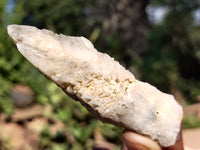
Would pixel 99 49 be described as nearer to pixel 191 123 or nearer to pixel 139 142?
pixel 191 123

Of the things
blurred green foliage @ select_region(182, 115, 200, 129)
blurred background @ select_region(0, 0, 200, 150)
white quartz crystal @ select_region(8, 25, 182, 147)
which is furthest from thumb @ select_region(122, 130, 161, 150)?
blurred green foliage @ select_region(182, 115, 200, 129)

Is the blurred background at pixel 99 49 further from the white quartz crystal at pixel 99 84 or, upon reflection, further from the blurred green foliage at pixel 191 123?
the white quartz crystal at pixel 99 84

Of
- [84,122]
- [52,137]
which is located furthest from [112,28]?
[52,137]

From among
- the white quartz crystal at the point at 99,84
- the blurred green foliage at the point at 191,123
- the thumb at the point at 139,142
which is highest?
the blurred green foliage at the point at 191,123

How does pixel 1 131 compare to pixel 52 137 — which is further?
pixel 1 131

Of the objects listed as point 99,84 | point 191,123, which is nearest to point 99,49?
point 191,123

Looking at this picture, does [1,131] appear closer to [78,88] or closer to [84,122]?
[84,122]

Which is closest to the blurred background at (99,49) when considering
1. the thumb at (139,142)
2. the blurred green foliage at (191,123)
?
the blurred green foliage at (191,123)
